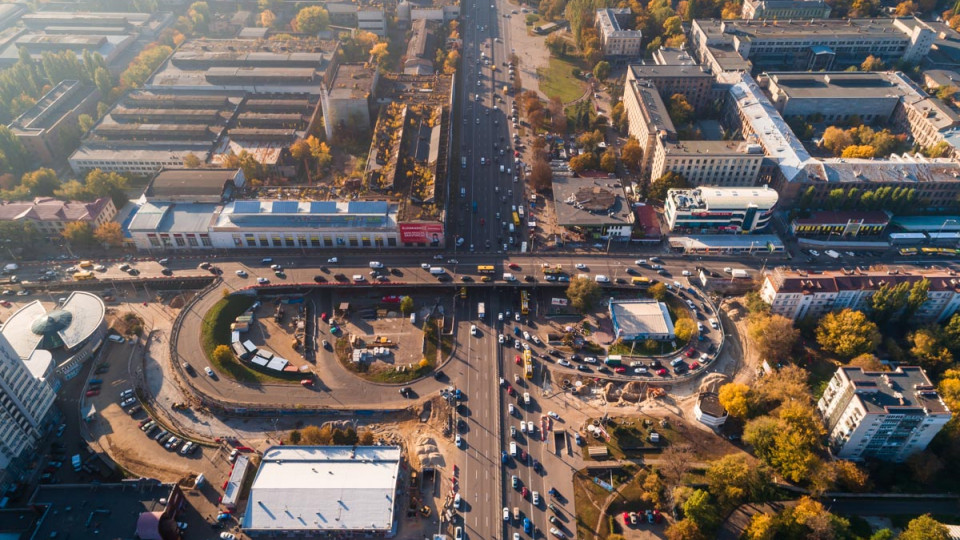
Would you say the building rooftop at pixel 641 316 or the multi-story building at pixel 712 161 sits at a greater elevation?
the multi-story building at pixel 712 161

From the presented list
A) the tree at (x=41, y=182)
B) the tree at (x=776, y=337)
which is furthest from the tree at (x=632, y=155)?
the tree at (x=41, y=182)

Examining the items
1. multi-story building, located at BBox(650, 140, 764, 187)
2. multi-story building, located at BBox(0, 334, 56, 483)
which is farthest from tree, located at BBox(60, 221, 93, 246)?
multi-story building, located at BBox(650, 140, 764, 187)

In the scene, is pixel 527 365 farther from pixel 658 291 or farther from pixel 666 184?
pixel 666 184

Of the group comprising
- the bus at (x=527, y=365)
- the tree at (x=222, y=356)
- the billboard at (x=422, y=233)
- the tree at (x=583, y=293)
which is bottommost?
the bus at (x=527, y=365)

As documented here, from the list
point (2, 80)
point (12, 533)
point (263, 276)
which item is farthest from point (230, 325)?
point (2, 80)

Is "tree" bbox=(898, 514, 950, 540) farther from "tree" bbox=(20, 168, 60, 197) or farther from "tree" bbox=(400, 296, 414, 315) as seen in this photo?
"tree" bbox=(20, 168, 60, 197)

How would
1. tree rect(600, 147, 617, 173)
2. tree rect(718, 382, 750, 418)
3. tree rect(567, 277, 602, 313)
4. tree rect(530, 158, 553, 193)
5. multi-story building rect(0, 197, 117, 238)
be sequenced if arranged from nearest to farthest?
tree rect(718, 382, 750, 418) → tree rect(567, 277, 602, 313) → multi-story building rect(0, 197, 117, 238) → tree rect(530, 158, 553, 193) → tree rect(600, 147, 617, 173)

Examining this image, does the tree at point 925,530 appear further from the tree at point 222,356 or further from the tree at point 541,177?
the tree at point 222,356

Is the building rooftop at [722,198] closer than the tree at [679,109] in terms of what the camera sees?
Answer: Yes
